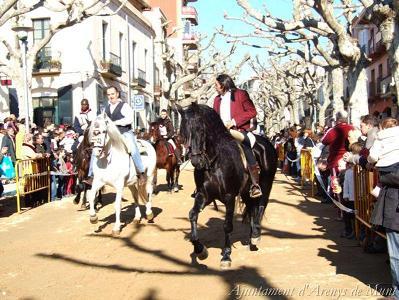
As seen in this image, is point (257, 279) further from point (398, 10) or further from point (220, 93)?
point (398, 10)

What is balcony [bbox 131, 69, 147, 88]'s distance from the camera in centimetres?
3581

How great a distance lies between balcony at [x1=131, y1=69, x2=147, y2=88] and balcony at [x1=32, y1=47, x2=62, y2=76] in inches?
330

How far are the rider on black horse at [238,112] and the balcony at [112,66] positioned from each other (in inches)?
837

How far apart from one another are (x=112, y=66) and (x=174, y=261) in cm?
2337

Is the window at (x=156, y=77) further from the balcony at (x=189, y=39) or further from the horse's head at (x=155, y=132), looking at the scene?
the horse's head at (x=155, y=132)

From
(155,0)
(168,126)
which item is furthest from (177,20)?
(168,126)

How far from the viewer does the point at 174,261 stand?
7.45 metres

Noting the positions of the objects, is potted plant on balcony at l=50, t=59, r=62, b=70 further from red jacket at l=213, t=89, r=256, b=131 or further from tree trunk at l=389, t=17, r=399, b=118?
red jacket at l=213, t=89, r=256, b=131

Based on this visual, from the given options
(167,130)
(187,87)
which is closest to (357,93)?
(167,130)

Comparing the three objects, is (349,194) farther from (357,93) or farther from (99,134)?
(357,93)

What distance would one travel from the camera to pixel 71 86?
2742 centimetres

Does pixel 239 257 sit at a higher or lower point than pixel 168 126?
lower

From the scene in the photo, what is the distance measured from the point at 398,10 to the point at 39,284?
778 centimetres

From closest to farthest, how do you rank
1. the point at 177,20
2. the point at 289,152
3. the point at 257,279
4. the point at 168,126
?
the point at 257,279 < the point at 168,126 < the point at 289,152 < the point at 177,20
